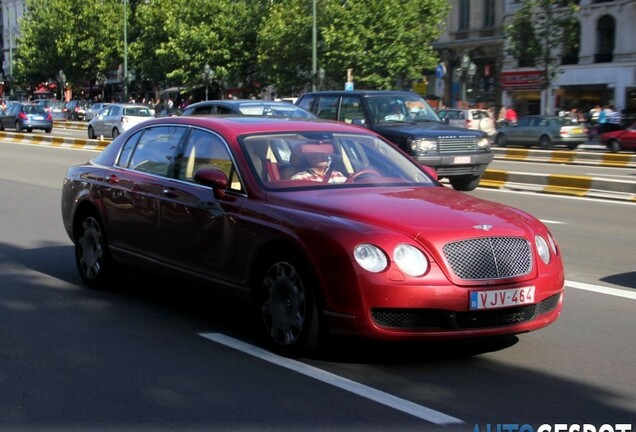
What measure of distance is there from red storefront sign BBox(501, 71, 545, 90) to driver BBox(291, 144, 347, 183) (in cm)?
4354

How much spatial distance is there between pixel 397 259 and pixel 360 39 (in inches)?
1721

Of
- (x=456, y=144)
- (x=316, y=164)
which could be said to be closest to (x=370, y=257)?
(x=316, y=164)

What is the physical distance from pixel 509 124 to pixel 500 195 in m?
21.0

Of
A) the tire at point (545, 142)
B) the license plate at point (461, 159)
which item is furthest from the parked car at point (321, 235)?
the tire at point (545, 142)

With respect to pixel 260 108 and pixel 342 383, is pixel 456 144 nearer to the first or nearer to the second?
pixel 260 108

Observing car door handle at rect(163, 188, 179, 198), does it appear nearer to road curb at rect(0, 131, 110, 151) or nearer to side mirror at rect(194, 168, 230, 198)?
side mirror at rect(194, 168, 230, 198)

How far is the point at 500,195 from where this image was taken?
650 inches

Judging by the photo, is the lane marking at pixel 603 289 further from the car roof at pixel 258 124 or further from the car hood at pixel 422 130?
the car hood at pixel 422 130

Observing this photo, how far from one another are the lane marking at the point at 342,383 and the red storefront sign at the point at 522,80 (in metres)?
44.4

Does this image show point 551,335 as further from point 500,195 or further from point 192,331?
point 500,195

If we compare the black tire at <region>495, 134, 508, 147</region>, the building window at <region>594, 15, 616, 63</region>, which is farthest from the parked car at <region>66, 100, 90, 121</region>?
the black tire at <region>495, 134, 508, 147</region>

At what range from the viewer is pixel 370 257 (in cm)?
519

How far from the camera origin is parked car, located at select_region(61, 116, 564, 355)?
5195 mm

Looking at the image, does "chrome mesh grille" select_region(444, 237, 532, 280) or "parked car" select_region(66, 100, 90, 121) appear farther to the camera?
"parked car" select_region(66, 100, 90, 121)
